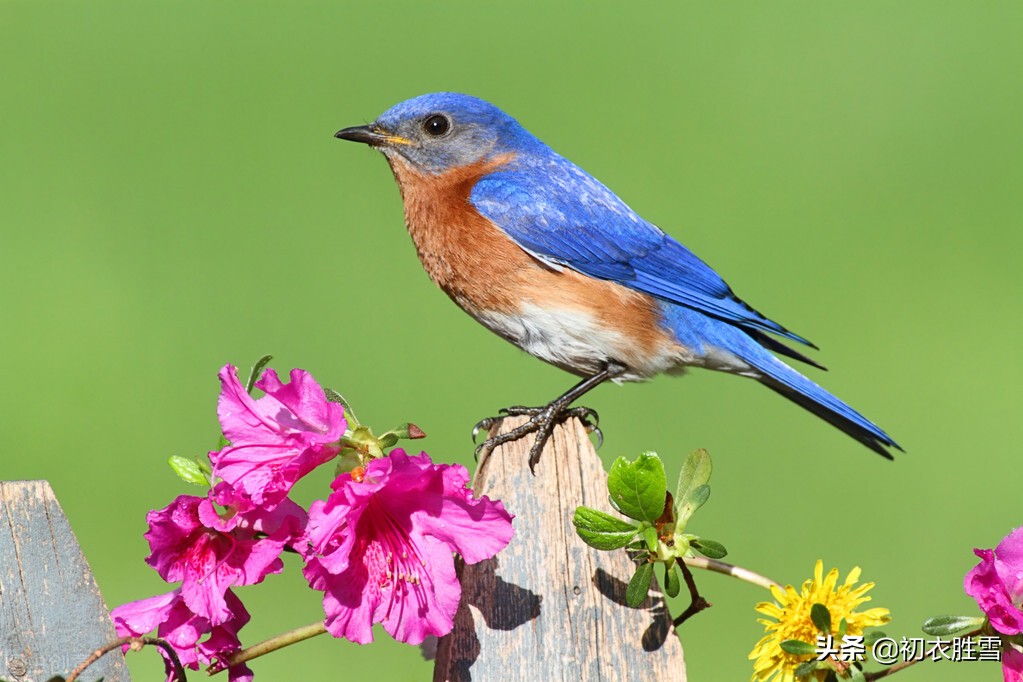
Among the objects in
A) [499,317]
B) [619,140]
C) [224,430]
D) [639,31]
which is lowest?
[224,430]

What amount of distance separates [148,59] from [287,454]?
32.7 feet

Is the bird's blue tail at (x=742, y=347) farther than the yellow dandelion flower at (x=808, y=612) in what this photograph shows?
Yes

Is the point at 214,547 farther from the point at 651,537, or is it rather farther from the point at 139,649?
the point at 651,537

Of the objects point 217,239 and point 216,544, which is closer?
point 216,544

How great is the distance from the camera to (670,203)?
9.41m

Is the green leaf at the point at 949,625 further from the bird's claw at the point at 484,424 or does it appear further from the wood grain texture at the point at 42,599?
the wood grain texture at the point at 42,599

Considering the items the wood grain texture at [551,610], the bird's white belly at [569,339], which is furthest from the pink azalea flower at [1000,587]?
the bird's white belly at [569,339]

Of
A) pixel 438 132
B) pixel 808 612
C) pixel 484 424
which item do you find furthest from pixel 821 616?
pixel 438 132

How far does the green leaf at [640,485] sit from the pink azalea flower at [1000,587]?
18.2 inches

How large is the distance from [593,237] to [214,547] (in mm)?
2322

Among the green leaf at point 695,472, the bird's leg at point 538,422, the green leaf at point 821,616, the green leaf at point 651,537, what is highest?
the bird's leg at point 538,422

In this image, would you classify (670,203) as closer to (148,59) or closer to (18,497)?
(148,59)

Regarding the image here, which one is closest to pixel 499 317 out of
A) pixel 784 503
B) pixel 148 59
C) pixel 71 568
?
pixel 71 568

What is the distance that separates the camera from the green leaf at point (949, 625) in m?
2.00
